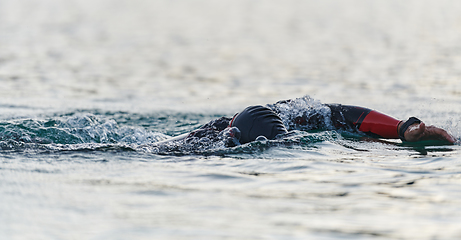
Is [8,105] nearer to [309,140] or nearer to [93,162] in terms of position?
[93,162]

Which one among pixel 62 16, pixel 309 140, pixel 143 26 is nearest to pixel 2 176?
pixel 309 140

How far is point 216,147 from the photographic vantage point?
220 inches

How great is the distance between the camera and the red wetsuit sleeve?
582 centimetres

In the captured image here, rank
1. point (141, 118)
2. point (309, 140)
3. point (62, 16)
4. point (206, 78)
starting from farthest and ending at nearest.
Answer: point (62, 16) < point (206, 78) < point (141, 118) < point (309, 140)

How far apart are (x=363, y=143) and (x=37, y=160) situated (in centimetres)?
348

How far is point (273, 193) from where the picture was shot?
13.7 ft

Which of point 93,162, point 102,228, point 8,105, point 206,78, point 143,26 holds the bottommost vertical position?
point 102,228

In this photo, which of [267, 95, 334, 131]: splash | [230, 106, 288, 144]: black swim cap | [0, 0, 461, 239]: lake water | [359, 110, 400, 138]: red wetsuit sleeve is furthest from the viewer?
[267, 95, 334, 131]: splash

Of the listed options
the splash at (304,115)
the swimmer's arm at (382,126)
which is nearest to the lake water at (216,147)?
the swimmer's arm at (382,126)

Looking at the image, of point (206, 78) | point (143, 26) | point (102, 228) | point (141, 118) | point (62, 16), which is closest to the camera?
point (102, 228)

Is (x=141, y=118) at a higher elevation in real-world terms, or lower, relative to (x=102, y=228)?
higher

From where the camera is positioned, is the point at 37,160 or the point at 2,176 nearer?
the point at 2,176

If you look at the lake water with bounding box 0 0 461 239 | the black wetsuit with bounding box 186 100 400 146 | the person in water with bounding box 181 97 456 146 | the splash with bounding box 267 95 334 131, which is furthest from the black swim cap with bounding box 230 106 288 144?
the splash with bounding box 267 95 334 131

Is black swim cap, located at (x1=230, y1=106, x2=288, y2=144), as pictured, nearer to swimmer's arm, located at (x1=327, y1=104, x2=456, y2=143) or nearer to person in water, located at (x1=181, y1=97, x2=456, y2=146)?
person in water, located at (x1=181, y1=97, x2=456, y2=146)
